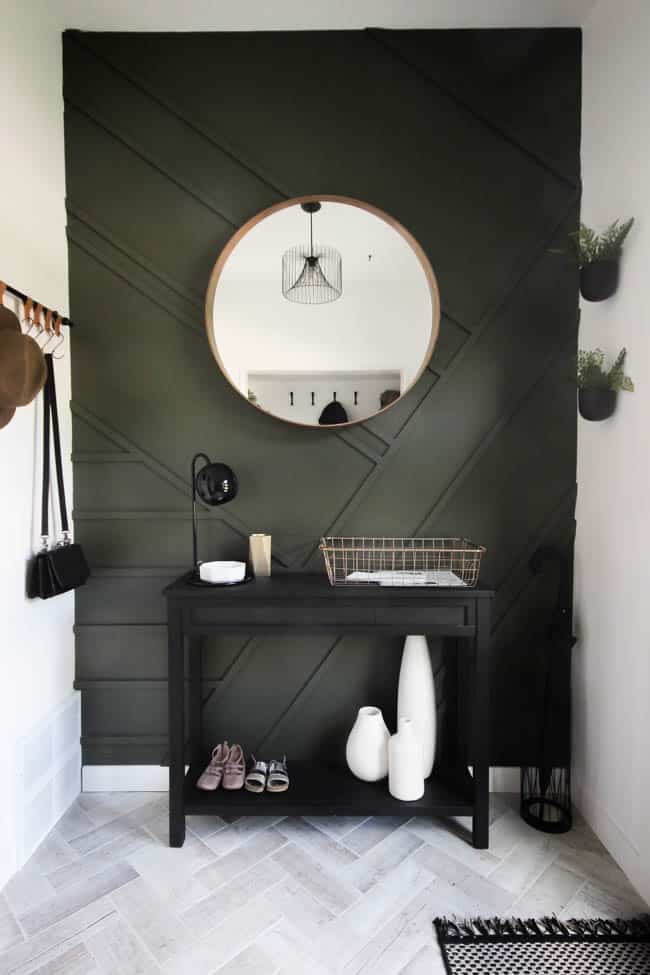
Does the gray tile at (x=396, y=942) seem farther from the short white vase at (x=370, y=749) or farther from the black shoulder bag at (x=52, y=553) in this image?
the black shoulder bag at (x=52, y=553)

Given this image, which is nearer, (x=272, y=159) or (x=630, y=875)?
(x=630, y=875)

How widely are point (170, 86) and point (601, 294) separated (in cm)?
173

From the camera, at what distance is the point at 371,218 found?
78.4 inches

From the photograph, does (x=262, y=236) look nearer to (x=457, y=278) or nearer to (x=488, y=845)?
(x=457, y=278)

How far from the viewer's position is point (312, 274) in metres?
2.00

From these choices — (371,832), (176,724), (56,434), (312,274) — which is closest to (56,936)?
(176,724)

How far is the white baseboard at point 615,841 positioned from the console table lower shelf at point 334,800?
17.3 inches

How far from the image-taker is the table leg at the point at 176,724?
1.70m

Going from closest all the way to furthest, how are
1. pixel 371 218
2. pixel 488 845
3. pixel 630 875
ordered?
pixel 630 875, pixel 488 845, pixel 371 218

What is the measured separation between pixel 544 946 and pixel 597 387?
5.19 feet

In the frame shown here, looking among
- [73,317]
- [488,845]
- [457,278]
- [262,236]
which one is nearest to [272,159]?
[262,236]

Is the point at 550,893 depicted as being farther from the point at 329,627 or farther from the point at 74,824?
the point at 74,824

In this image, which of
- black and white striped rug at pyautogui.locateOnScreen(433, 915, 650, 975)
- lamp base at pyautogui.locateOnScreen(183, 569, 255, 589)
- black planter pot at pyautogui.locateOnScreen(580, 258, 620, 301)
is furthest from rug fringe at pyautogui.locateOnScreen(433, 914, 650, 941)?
black planter pot at pyautogui.locateOnScreen(580, 258, 620, 301)

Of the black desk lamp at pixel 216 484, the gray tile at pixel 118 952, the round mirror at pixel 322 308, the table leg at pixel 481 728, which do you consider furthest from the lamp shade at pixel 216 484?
the gray tile at pixel 118 952
